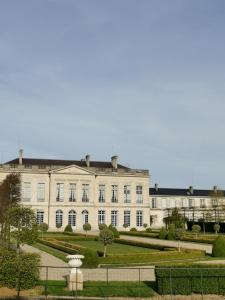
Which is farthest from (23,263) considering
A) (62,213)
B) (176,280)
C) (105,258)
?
(62,213)

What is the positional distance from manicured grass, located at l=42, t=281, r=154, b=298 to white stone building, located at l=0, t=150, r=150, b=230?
127ft

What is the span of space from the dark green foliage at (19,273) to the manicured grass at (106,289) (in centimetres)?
71

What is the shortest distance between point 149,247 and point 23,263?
1603 cm

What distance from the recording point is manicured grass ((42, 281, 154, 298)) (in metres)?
12.7

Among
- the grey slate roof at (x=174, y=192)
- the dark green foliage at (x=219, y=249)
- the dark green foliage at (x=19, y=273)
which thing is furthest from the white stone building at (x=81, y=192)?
the dark green foliage at (x=19, y=273)

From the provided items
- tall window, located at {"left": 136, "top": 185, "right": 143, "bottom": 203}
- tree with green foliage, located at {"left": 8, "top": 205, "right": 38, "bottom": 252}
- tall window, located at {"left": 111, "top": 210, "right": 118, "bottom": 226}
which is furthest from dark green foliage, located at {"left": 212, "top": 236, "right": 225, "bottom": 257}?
tall window, located at {"left": 136, "top": 185, "right": 143, "bottom": 203}

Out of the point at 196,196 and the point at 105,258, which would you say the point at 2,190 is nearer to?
the point at 105,258

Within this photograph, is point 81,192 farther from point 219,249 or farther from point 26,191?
point 219,249

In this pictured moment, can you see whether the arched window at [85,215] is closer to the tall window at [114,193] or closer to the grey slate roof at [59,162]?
the tall window at [114,193]

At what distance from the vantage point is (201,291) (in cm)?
1300

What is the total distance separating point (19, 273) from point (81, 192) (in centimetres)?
4234

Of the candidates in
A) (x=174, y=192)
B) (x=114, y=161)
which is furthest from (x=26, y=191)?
(x=174, y=192)

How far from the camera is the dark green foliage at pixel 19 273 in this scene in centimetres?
1211

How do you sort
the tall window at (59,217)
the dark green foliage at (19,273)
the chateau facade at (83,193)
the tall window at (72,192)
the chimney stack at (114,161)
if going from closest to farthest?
the dark green foliage at (19,273) < the chateau facade at (83,193) < the tall window at (59,217) < the tall window at (72,192) < the chimney stack at (114,161)
